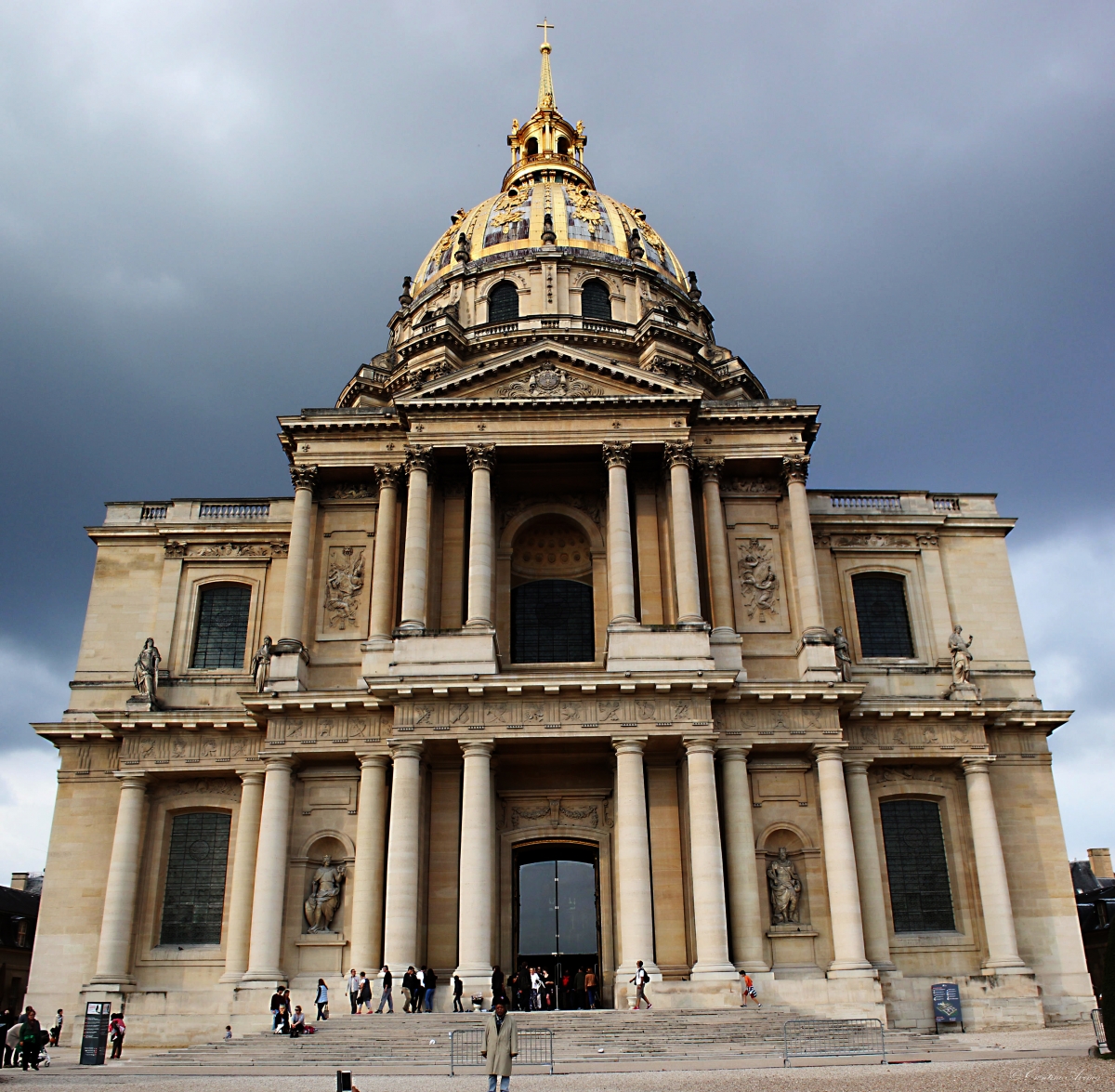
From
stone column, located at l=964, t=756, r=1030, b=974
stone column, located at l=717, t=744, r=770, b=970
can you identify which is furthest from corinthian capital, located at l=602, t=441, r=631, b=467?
stone column, located at l=964, t=756, r=1030, b=974

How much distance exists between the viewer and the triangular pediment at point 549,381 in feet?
113

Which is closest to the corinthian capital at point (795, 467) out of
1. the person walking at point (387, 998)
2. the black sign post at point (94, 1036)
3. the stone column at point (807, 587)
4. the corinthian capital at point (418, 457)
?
the stone column at point (807, 587)

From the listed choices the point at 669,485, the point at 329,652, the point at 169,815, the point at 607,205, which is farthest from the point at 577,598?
the point at 607,205

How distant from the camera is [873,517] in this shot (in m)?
37.4

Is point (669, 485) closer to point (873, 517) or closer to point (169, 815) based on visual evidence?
point (873, 517)

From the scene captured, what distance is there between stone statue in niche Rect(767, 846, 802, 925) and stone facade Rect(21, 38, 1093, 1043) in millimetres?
212

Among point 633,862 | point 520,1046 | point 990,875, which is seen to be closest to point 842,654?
point 990,875

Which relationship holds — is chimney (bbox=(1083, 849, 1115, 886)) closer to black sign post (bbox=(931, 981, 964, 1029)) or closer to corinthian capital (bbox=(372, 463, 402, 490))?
black sign post (bbox=(931, 981, 964, 1029))

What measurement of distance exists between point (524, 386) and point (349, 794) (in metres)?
13.7

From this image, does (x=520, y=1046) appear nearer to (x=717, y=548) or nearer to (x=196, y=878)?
(x=196, y=878)

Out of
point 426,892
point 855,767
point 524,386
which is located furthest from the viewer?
point 524,386

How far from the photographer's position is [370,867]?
29781mm

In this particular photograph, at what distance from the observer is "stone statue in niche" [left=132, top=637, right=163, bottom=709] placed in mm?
33781

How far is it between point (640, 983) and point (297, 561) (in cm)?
1623
